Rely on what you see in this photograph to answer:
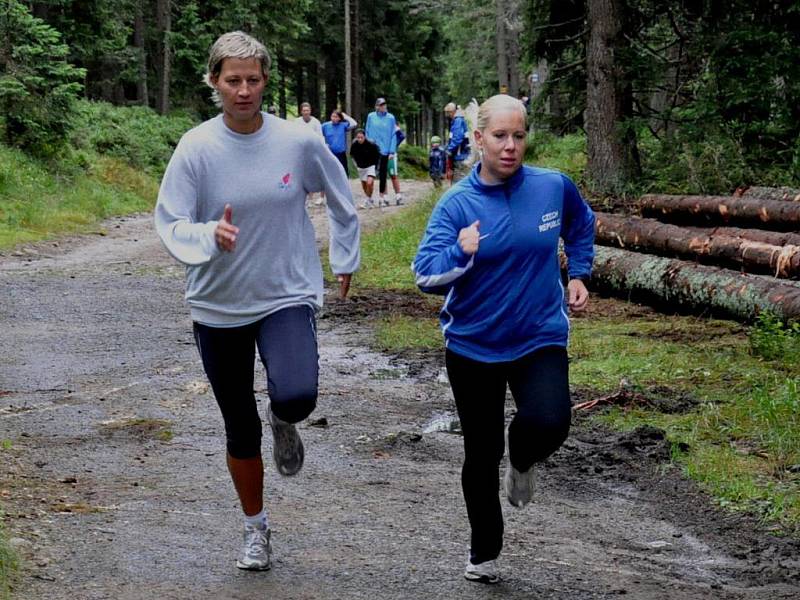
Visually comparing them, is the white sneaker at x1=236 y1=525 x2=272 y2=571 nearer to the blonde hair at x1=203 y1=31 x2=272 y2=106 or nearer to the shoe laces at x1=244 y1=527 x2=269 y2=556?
the shoe laces at x1=244 y1=527 x2=269 y2=556

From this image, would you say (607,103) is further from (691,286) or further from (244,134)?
(244,134)

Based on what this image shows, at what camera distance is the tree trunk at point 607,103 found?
1930 centimetres

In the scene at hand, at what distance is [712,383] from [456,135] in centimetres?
2112

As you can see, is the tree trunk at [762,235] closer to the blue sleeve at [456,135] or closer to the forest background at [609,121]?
the forest background at [609,121]

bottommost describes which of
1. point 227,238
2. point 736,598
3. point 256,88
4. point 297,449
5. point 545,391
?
point 736,598

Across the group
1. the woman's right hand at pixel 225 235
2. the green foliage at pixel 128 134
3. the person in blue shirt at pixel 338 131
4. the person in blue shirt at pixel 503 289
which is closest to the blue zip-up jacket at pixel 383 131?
the person in blue shirt at pixel 338 131

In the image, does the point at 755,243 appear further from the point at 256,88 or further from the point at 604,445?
the point at 256,88

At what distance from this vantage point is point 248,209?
196 inches

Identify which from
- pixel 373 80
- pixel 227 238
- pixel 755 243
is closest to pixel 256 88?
pixel 227 238

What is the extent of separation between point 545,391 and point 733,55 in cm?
1463

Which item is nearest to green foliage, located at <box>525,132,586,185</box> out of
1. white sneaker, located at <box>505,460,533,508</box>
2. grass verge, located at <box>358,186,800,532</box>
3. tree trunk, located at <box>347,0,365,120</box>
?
grass verge, located at <box>358,186,800,532</box>

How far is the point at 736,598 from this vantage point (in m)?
5.09

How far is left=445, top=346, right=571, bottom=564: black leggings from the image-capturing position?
4.86 m

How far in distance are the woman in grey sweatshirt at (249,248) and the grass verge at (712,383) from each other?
106 inches
